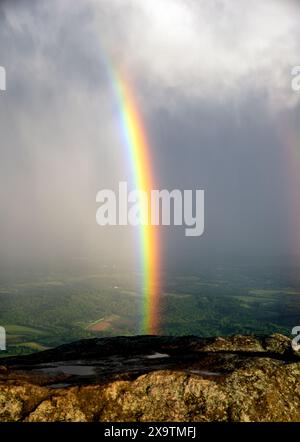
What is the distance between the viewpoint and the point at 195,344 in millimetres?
24500

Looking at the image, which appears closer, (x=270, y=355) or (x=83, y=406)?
(x=83, y=406)

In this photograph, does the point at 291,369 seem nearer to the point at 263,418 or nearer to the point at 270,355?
the point at 263,418

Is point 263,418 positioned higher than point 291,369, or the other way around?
point 291,369

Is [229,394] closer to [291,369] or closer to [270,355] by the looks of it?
[291,369]

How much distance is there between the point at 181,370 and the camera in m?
18.2

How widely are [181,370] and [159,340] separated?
30.9ft

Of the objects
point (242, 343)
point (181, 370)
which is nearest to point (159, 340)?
point (242, 343)

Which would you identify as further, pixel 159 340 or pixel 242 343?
pixel 159 340

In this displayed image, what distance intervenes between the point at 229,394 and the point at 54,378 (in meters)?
7.39
